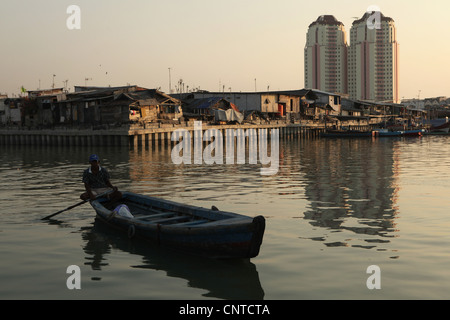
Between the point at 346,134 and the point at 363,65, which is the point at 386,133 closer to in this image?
the point at 346,134

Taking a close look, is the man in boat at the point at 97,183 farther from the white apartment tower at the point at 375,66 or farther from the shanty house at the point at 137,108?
the white apartment tower at the point at 375,66

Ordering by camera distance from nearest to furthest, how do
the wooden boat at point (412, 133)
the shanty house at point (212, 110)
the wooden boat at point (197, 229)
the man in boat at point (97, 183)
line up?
the wooden boat at point (197, 229)
the man in boat at point (97, 183)
the shanty house at point (212, 110)
the wooden boat at point (412, 133)

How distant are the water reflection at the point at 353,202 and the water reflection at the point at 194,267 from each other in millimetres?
2771

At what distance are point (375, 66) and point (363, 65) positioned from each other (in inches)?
176

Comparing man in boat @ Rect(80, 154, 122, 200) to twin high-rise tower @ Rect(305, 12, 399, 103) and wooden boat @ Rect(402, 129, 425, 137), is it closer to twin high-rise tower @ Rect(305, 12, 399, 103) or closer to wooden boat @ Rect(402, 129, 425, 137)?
wooden boat @ Rect(402, 129, 425, 137)

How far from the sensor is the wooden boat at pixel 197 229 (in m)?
9.48

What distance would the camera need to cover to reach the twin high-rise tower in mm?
189250

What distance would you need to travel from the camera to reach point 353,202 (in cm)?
1738

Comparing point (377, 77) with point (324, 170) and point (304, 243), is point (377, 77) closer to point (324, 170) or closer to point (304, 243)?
point (324, 170)

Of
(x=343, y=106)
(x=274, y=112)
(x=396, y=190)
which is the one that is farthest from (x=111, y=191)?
(x=343, y=106)

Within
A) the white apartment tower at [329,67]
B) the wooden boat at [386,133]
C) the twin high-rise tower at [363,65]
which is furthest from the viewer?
the white apartment tower at [329,67]

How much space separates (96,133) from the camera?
49.2 meters

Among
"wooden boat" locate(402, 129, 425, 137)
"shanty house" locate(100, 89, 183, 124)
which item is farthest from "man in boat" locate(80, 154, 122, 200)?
"wooden boat" locate(402, 129, 425, 137)

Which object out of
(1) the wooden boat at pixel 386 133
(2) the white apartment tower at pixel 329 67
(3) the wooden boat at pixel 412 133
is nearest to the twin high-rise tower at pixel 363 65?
(2) the white apartment tower at pixel 329 67
